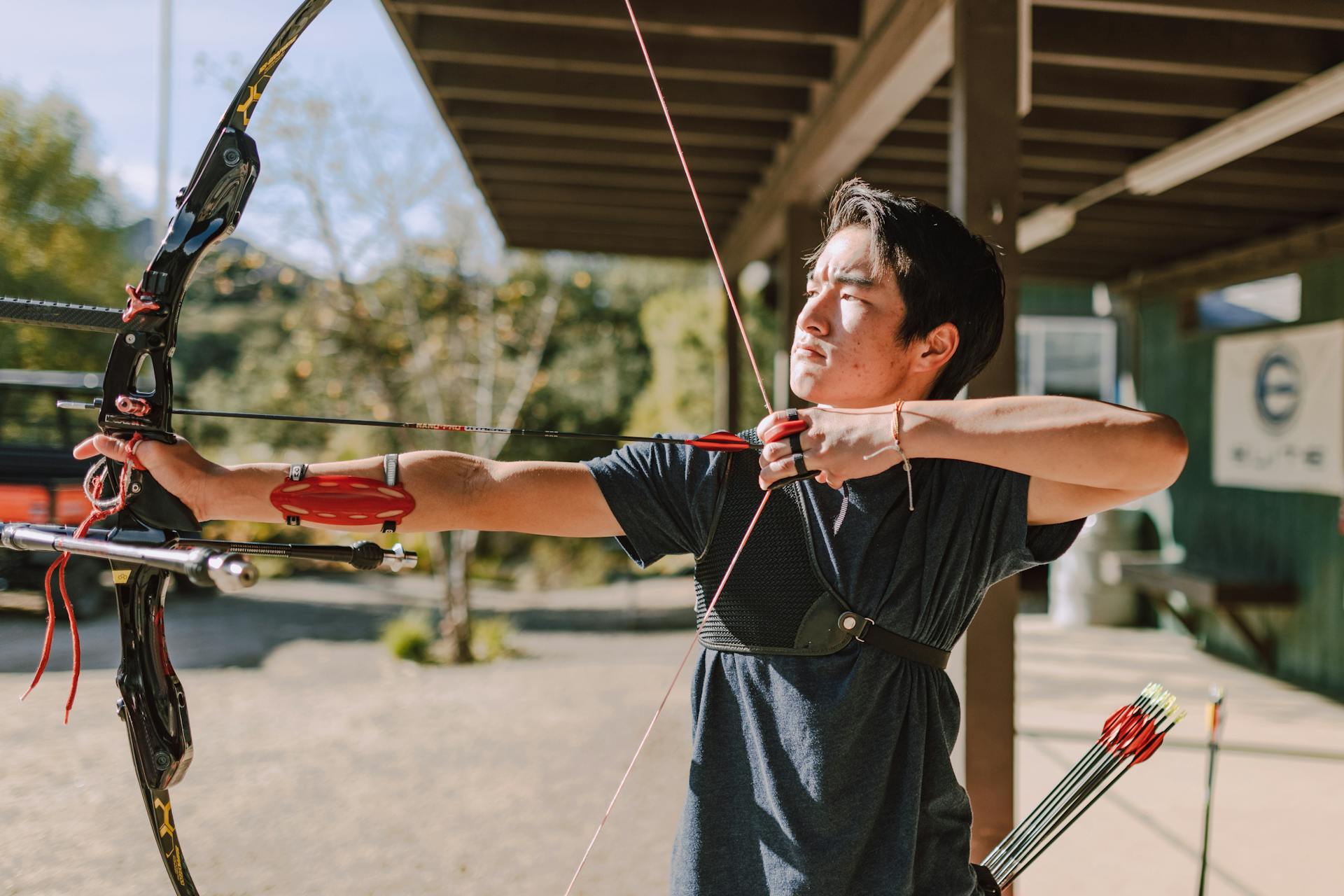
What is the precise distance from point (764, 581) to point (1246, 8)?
2.47 meters

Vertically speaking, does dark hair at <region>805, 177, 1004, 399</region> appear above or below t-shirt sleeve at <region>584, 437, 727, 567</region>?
above

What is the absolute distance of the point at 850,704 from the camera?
3.70 feet

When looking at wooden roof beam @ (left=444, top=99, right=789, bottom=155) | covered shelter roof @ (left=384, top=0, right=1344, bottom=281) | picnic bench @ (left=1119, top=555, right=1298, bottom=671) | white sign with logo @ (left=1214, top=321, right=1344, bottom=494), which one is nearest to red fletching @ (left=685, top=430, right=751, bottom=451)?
covered shelter roof @ (left=384, top=0, right=1344, bottom=281)

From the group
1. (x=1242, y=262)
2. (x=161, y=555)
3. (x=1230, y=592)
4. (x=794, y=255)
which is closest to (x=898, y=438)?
(x=161, y=555)

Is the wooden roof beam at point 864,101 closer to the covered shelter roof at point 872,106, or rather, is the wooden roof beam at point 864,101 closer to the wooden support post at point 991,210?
the covered shelter roof at point 872,106

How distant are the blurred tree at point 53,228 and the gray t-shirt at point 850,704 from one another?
915cm

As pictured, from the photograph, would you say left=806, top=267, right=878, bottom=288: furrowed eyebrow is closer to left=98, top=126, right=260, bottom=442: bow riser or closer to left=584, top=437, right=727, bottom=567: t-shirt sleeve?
left=584, top=437, right=727, bottom=567: t-shirt sleeve

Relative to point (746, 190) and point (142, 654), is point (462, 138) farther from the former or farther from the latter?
point (142, 654)

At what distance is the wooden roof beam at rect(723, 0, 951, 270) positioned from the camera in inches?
105

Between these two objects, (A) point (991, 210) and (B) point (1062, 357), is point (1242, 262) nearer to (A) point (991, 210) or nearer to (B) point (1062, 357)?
(B) point (1062, 357)

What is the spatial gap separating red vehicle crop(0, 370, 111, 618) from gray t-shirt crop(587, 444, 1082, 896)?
6738 millimetres

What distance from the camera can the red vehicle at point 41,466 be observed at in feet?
22.8

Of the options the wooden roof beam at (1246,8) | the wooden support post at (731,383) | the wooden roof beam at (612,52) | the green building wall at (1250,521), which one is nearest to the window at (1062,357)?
the green building wall at (1250,521)

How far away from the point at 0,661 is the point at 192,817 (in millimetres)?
3456
